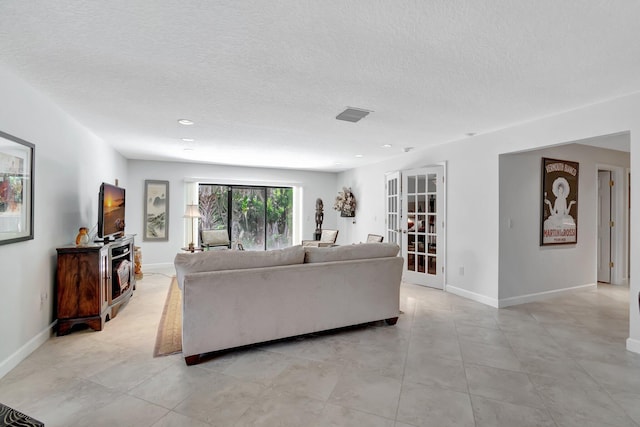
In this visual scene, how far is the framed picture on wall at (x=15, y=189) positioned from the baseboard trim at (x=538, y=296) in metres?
5.00

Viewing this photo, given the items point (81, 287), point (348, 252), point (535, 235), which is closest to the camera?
point (81, 287)

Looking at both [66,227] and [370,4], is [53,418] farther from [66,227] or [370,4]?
[370,4]

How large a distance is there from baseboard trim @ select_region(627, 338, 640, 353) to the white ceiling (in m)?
2.19

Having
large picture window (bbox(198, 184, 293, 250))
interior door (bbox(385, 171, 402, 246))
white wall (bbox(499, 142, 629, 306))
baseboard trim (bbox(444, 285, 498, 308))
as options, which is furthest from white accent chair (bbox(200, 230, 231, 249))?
white wall (bbox(499, 142, 629, 306))

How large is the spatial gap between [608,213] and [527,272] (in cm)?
252

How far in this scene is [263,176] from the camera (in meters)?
7.47

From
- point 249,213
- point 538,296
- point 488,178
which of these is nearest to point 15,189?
point 488,178

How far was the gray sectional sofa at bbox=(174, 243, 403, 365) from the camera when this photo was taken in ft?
8.45

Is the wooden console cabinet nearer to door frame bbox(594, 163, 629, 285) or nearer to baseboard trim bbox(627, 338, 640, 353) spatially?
baseboard trim bbox(627, 338, 640, 353)

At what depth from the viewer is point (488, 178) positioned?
425 centimetres

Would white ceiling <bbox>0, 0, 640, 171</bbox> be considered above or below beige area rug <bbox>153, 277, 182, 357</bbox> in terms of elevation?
above

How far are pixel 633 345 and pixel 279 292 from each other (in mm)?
3156

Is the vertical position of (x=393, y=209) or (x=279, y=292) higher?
(x=393, y=209)

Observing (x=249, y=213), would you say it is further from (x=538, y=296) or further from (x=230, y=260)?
(x=538, y=296)
